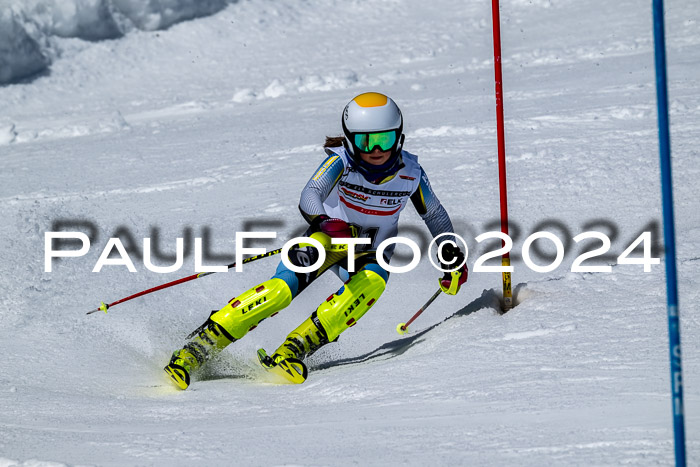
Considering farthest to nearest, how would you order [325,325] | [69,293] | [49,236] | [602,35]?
[602,35] < [49,236] < [69,293] < [325,325]

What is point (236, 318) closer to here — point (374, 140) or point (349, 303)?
point (349, 303)

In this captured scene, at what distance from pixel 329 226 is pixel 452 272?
82 centimetres

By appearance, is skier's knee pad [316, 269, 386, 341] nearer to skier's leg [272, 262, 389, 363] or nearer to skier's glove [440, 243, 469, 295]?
skier's leg [272, 262, 389, 363]

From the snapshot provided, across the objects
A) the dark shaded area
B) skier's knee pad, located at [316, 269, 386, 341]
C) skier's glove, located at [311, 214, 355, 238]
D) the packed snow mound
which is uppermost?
the packed snow mound

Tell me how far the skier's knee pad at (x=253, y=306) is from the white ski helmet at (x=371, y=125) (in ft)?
2.51

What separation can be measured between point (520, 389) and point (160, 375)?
1950 mm

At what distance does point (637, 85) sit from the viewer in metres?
9.48

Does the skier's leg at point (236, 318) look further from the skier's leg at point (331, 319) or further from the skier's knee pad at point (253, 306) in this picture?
the skier's leg at point (331, 319)

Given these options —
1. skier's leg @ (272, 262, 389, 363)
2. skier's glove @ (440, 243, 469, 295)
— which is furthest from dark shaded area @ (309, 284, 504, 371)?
skier's leg @ (272, 262, 389, 363)

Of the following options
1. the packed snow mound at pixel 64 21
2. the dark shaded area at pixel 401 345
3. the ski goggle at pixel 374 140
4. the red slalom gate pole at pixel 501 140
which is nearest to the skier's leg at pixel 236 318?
the dark shaded area at pixel 401 345

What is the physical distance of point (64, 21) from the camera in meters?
14.1

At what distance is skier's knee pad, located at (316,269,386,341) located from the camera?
13.6 ft

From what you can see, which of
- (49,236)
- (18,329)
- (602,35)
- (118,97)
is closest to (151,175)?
(49,236)

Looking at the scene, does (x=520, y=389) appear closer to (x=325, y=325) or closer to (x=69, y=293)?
(x=325, y=325)
